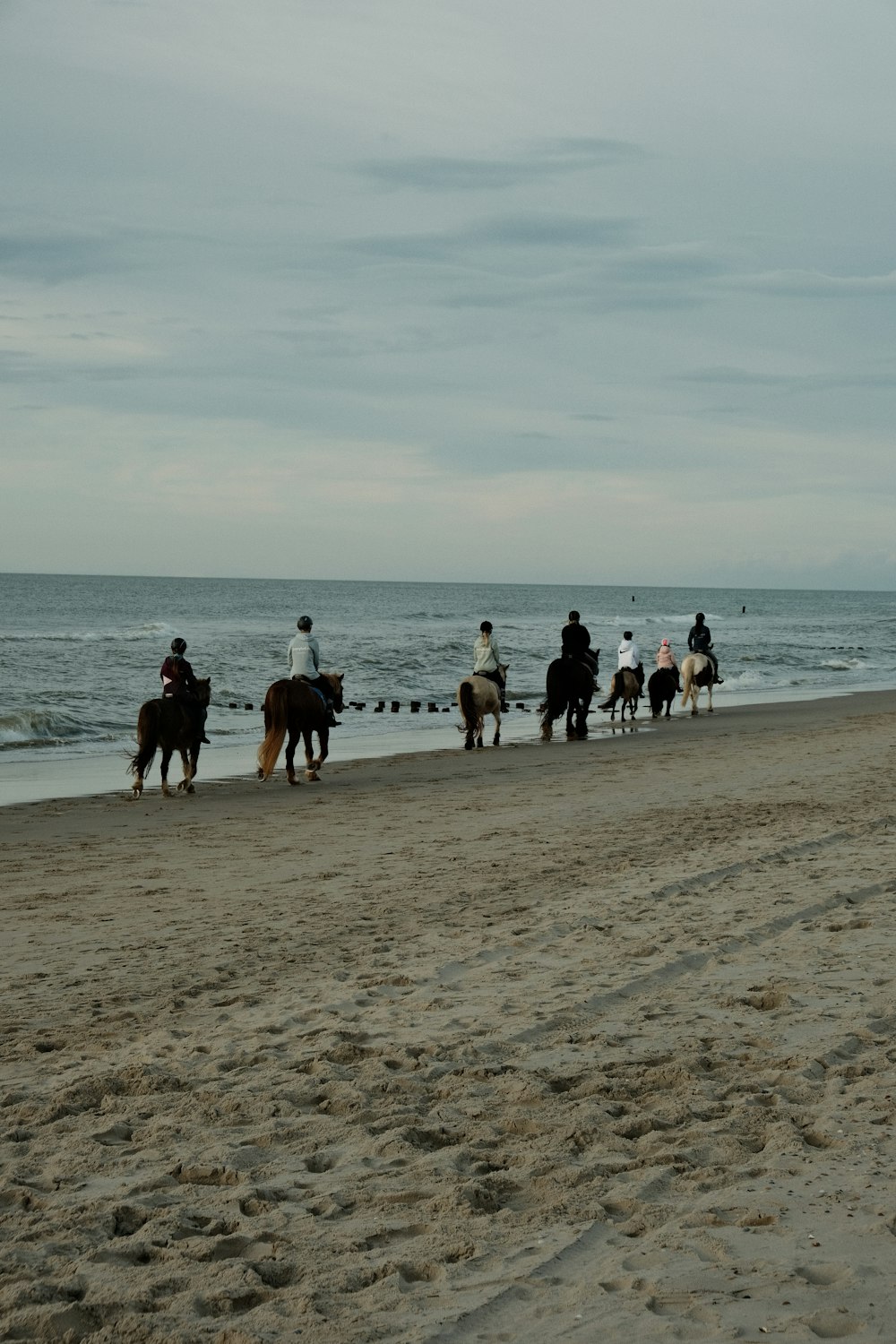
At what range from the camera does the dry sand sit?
321cm

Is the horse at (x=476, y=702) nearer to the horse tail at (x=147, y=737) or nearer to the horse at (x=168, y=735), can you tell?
the horse at (x=168, y=735)

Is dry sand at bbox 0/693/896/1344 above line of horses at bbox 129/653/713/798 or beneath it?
beneath

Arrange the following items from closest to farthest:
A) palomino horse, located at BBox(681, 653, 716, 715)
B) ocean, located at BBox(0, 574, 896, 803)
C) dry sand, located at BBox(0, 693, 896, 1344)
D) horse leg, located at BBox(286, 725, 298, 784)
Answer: dry sand, located at BBox(0, 693, 896, 1344) < horse leg, located at BBox(286, 725, 298, 784) < ocean, located at BBox(0, 574, 896, 803) < palomino horse, located at BBox(681, 653, 716, 715)

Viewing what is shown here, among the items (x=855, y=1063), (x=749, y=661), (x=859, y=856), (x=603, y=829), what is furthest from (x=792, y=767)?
(x=749, y=661)

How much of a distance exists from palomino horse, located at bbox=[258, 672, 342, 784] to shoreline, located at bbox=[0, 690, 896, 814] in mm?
922

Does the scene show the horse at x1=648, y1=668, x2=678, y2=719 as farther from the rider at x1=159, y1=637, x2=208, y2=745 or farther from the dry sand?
the dry sand

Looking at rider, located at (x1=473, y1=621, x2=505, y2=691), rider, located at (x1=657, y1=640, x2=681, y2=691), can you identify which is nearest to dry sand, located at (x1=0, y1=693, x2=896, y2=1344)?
rider, located at (x1=473, y1=621, x2=505, y2=691)

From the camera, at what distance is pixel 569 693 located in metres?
19.5

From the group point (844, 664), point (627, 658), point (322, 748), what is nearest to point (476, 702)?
point (322, 748)

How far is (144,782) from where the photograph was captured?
14727 mm

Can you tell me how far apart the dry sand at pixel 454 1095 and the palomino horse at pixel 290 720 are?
468cm

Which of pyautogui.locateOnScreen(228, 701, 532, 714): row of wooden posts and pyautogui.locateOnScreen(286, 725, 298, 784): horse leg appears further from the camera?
pyautogui.locateOnScreen(228, 701, 532, 714): row of wooden posts

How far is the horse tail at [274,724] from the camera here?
48.0 feet

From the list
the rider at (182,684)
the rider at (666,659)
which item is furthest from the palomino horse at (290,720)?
the rider at (666,659)
